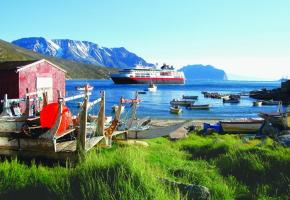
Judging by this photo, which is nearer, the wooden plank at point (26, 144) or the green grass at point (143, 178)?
the green grass at point (143, 178)

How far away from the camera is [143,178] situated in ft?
23.2

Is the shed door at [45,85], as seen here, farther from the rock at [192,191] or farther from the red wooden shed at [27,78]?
the rock at [192,191]

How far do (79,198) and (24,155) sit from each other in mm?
4725

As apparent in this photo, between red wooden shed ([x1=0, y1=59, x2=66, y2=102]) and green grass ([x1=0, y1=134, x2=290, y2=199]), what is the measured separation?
17666mm

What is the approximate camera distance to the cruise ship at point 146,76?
159500 mm

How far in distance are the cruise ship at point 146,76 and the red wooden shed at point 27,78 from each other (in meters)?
124

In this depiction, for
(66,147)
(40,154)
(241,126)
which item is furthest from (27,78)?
(40,154)

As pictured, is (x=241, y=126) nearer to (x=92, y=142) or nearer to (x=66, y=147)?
(x=92, y=142)

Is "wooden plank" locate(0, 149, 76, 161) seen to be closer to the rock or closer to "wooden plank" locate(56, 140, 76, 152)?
"wooden plank" locate(56, 140, 76, 152)

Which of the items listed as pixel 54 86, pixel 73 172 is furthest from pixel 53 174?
pixel 54 86

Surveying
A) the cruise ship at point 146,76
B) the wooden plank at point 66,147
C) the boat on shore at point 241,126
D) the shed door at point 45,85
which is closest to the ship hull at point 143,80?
the cruise ship at point 146,76

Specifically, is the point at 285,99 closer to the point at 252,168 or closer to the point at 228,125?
the point at 228,125

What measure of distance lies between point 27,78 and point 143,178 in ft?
75.5

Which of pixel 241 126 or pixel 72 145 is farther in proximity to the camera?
pixel 241 126
